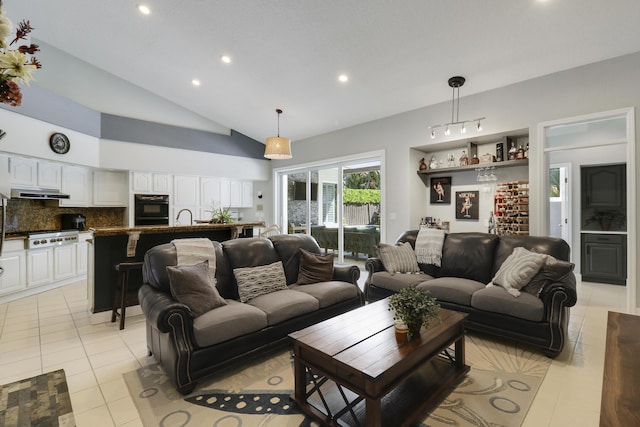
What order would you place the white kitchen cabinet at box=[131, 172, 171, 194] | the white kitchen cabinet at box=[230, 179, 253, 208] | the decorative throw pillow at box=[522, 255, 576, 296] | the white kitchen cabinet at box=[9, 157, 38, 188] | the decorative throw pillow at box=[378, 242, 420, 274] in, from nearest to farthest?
the decorative throw pillow at box=[522, 255, 576, 296], the decorative throw pillow at box=[378, 242, 420, 274], the white kitchen cabinet at box=[9, 157, 38, 188], the white kitchen cabinet at box=[131, 172, 171, 194], the white kitchen cabinet at box=[230, 179, 253, 208]

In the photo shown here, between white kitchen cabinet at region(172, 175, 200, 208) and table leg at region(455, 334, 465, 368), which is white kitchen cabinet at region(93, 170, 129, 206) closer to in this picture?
white kitchen cabinet at region(172, 175, 200, 208)

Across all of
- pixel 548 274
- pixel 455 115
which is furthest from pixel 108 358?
pixel 455 115

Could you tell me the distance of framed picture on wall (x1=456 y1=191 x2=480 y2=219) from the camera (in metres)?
4.91

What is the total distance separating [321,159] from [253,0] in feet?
11.9

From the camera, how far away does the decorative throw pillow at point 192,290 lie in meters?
2.42

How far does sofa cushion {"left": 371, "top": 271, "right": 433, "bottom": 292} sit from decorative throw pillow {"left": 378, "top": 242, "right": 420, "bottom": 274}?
3.5 inches

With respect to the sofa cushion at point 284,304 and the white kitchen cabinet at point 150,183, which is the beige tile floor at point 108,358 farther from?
the white kitchen cabinet at point 150,183

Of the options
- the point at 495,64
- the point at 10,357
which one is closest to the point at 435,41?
the point at 495,64

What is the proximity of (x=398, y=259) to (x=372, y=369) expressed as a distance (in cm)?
241

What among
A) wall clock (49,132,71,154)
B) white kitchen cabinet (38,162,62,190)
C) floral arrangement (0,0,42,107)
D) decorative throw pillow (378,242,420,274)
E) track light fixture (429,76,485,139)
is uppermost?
track light fixture (429,76,485,139)

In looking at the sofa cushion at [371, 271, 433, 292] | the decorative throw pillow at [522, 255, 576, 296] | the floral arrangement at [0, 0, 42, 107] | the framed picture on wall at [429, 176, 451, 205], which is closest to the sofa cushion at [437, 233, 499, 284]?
the sofa cushion at [371, 271, 433, 292]

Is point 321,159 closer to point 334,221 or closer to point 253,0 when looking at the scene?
point 334,221

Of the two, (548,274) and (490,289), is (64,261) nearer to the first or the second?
(490,289)

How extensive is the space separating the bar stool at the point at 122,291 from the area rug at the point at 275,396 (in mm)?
1127
